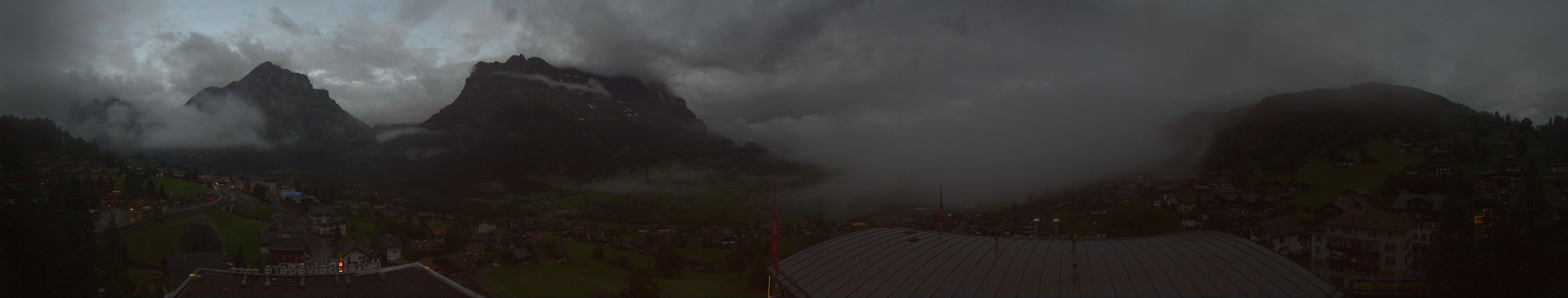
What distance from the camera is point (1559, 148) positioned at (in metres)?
45.3

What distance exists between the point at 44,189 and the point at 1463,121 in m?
124

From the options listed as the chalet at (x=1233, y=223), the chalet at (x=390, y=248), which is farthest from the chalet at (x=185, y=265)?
the chalet at (x=1233, y=223)

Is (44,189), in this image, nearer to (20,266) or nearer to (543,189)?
(20,266)

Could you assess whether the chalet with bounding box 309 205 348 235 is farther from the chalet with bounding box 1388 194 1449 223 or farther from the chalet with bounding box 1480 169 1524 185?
the chalet with bounding box 1480 169 1524 185

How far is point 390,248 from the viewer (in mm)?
46281

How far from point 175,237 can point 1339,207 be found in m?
86.1

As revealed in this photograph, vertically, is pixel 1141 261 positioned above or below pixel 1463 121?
below

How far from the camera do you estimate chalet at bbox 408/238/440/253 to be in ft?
158

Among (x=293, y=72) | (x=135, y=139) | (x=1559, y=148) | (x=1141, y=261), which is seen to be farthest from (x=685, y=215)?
(x=293, y=72)

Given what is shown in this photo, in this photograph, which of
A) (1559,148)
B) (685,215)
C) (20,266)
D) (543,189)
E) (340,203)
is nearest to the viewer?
(20,266)

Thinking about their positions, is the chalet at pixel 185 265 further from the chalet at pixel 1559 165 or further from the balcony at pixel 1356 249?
the chalet at pixel 1559 165

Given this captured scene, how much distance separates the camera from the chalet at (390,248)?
148 ft

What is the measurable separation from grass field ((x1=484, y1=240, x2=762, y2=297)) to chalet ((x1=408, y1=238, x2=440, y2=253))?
28.2 ft

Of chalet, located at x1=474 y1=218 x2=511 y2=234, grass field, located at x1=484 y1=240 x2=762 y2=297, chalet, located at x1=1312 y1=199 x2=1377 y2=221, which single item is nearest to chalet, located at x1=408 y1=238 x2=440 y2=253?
grass field, located at x1=484 y1=240 x2=762 y2=297
